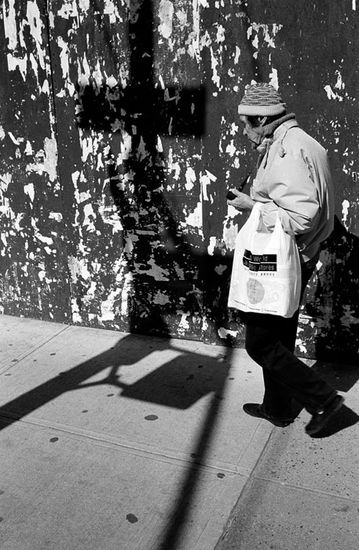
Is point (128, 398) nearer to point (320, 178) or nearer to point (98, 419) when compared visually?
point (98, 419)

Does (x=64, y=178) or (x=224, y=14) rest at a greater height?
(x=224, y=14)

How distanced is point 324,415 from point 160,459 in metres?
0.78

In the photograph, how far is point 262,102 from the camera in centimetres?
277

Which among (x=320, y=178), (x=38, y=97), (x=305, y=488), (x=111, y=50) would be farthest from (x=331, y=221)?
(x=38, y=97)

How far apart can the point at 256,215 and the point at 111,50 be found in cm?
164

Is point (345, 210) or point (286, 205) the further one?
point (345, 210)

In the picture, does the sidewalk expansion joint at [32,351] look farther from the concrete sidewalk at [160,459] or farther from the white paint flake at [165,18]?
the white paint flake at [165,18]

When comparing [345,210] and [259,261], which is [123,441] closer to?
[259,261]

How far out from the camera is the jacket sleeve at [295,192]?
2635 mm

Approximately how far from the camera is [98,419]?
11.0 ft

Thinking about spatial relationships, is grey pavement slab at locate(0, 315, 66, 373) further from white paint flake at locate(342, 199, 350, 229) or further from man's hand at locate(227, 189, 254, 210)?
white paint flake at locate(342, 199, 350, 229)

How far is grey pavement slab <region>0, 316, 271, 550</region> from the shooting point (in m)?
2.57

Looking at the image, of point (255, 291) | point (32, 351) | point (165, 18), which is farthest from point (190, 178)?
point (32, 351)

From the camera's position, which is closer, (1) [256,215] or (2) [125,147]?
(1) [256,215]
